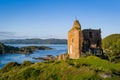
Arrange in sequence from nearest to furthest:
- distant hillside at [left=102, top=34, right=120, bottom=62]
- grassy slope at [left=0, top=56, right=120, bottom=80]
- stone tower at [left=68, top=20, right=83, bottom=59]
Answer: grassy slope at [left=0, top=56, right=120, bottom=80]
stone tower at [left=68, top=20, right=83, bottom=59]
distant hillside at [left=102, top=34, right=120, bottom=62]

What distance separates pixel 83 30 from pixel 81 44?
7.02 feet

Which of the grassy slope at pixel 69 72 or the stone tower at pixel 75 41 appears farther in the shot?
the stone tower at pixel 75 41

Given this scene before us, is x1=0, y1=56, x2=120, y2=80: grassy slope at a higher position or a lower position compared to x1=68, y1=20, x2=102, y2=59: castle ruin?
lower

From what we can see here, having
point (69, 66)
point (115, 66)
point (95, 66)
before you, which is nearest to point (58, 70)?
point (69, 66)

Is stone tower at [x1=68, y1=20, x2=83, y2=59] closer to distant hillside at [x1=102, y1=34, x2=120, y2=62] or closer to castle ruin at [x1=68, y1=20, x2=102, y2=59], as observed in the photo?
castle ruin at [x1=68, y1=20, x2=102, y2=59]

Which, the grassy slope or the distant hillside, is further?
the distant hillside

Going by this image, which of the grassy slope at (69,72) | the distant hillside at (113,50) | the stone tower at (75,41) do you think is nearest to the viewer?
the grassy slope at (69,72)

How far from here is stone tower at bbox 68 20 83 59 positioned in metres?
39.8

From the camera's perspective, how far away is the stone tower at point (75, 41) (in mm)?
39781

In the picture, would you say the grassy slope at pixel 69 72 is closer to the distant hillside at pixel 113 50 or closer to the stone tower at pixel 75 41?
the stone tower at pixel 75 41

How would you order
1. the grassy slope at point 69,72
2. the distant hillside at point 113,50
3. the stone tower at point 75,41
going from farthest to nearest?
the distant hillside at point 113,50
the stone tower at point 75,41
the grassy slope at point 69,72

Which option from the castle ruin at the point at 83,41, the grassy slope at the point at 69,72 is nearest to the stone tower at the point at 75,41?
the castle ruin at the point at 83,41

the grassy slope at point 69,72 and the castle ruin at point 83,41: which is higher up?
the castle ruin at point 83,41

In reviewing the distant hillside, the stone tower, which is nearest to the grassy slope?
the stone tower
